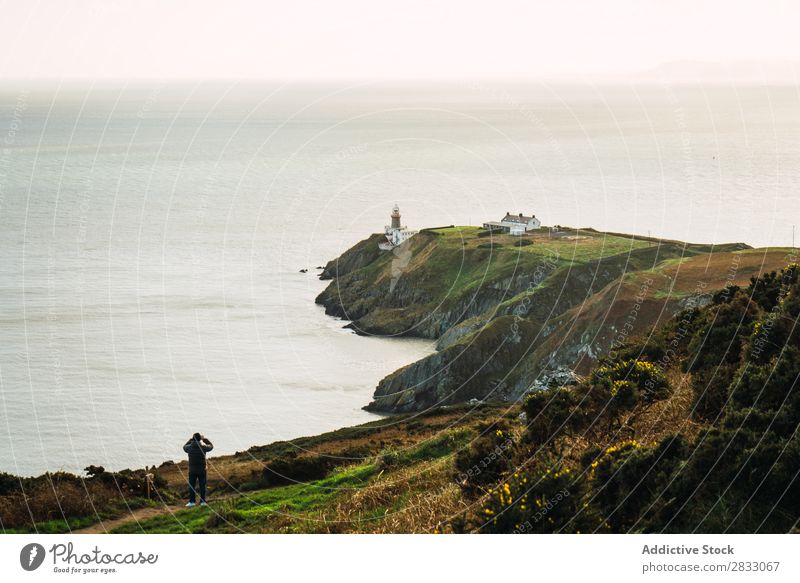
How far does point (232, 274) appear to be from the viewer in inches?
5910

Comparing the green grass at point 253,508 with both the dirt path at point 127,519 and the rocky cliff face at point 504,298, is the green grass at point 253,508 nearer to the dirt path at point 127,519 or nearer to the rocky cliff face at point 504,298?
the dirt path at point 127,519

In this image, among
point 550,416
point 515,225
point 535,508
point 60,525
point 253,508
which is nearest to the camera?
point 535,508

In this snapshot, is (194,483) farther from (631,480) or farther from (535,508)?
(631,480)

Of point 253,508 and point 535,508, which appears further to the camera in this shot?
A: point 253,508

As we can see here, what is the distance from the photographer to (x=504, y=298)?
112m

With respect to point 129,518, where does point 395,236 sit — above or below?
above

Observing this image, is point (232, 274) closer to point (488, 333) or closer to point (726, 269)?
point (488, 333)

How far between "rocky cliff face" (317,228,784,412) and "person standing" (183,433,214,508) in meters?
40.5

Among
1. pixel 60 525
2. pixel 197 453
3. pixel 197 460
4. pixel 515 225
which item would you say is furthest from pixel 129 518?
pixel 515 225

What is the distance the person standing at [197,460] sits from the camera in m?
27.2

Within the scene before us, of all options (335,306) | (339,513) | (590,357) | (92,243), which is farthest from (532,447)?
(92,243)

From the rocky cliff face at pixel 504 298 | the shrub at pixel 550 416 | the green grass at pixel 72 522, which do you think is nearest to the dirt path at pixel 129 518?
the green grass at pixel 72 522

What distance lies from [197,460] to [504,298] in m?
85.9

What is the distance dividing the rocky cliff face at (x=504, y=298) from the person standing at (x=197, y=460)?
133 ft
